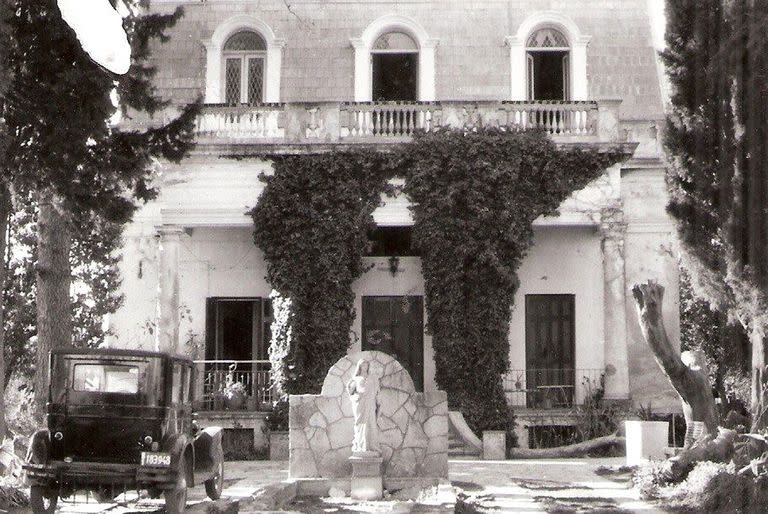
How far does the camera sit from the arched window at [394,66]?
22.5 metres

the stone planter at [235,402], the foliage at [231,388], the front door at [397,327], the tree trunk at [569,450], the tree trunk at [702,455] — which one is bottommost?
the tree trunk at [569,450]

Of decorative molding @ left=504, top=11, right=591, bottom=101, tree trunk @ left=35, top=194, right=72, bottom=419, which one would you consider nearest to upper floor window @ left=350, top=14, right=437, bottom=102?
decorative molding @ left=504, top=11, right=591, bottom=101

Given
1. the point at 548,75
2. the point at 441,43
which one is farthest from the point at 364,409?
the point at 548,75

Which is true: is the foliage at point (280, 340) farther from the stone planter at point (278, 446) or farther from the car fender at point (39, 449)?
the car fender at point (39, 449)

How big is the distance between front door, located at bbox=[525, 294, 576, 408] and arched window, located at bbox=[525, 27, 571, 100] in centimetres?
427

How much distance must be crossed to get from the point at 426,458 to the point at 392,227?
836 centimetres

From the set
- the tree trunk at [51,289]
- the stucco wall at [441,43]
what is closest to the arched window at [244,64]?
the stucco wall at [441,43]

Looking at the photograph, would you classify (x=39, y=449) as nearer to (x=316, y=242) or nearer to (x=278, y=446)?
(x=278, y=446)

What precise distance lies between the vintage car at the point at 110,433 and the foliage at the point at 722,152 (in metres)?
7.69

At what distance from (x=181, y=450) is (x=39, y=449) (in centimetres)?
147

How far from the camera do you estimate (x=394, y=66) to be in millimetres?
22578

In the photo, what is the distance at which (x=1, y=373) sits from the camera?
13.2 meters

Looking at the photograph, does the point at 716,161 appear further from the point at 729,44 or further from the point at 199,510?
the point at 199,510

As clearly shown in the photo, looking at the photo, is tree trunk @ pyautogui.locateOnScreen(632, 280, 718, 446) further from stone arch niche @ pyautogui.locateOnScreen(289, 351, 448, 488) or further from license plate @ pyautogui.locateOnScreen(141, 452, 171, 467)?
license plate @ pyautogui.locateOnScreen(141, 452, 171, 467)
